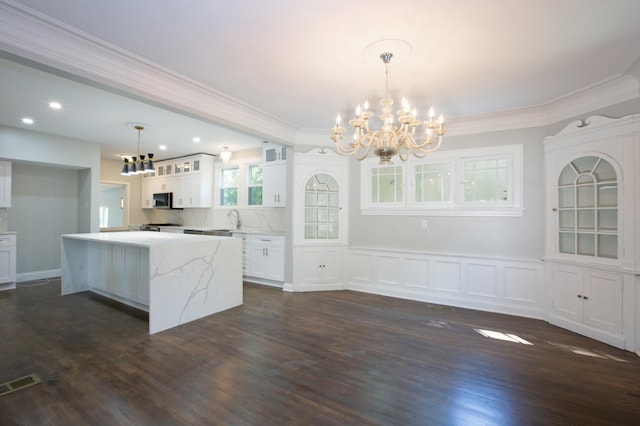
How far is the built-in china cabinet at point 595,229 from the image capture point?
287cm

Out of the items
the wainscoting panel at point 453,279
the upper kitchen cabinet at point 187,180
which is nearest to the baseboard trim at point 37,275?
the upper kitchen cabinet at point 187,180

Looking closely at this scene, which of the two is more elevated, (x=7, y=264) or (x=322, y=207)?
(x=322, y=207)

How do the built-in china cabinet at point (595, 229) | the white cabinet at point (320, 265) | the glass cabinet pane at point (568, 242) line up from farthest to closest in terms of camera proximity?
the white cabinet at point (320, 265) → the glass cabinet pane at point (568, 242) → the built-in china cabinet at point (595, 229)

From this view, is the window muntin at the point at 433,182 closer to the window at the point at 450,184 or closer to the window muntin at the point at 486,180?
the window at the point at 450,184

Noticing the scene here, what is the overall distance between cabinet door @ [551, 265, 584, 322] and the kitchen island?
154 inches

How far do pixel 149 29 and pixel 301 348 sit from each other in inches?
114

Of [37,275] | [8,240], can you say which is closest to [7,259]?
[8,240]

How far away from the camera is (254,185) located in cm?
614

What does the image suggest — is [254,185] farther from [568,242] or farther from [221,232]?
[568,242]

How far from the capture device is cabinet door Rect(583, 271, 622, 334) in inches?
116

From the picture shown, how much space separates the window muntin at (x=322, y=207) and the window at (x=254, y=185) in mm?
1496

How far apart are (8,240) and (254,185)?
406 centimetres

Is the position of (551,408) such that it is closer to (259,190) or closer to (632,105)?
(632,105)

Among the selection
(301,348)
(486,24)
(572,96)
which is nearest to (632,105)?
(572,96)
